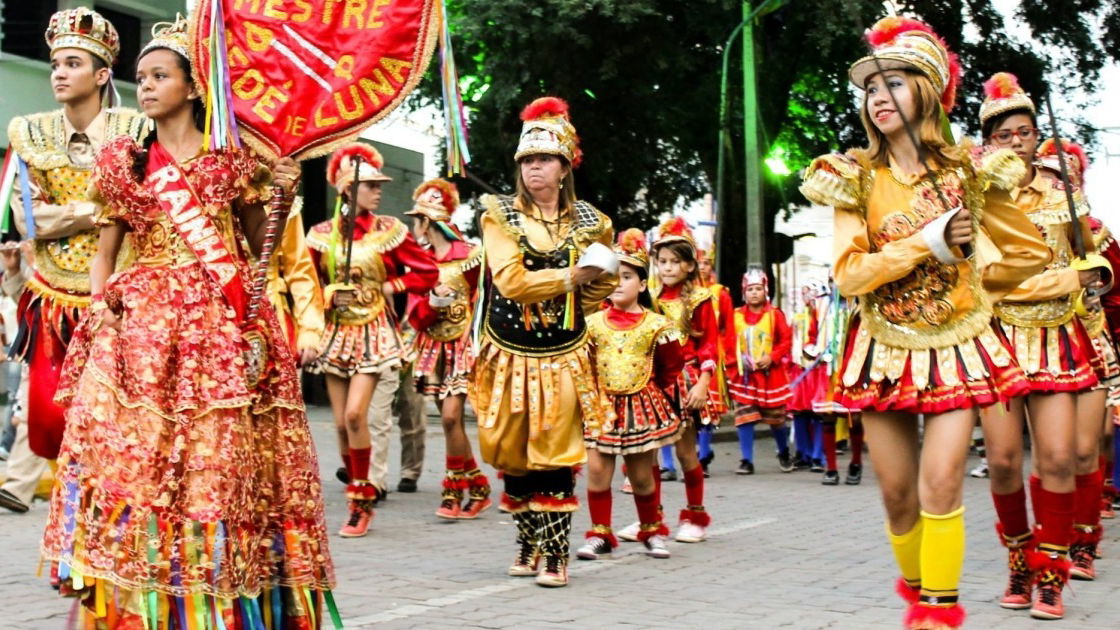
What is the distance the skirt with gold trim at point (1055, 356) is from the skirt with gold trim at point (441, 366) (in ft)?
15.3

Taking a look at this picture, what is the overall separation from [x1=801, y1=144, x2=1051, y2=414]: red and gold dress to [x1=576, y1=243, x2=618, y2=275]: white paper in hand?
164 cm

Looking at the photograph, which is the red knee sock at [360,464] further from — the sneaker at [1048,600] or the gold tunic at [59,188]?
the sneaker at [1048,600]

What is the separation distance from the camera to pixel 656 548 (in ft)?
28.4

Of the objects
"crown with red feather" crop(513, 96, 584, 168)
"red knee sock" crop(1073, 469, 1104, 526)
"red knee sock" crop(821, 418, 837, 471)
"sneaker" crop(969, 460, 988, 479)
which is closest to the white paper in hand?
"crown with red feather" crop(513, 96, 584, 168)

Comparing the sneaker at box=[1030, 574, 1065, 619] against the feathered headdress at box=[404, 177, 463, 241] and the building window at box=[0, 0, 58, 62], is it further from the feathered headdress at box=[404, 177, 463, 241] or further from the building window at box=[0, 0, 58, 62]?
the building window at box=[0, 0, 58, 62]

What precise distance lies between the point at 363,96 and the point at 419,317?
6.07 meters

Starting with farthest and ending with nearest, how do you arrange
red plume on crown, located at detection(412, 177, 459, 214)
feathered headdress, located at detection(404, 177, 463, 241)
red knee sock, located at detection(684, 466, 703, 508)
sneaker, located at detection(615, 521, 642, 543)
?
red plume on crown, located at detection(412, 177, 459, 214) → feathered headdress, located at detection(404, 177, 463, 241) → red knee sock, located at detection(684, 466, 703, 508) → sneaker, located at detection(615, 521, 642, 543)

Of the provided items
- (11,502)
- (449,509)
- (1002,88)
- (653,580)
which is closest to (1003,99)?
(1002,88)

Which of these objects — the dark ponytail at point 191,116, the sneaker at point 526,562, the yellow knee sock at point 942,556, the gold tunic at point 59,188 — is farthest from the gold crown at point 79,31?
the yellow knee sock at point 942,556

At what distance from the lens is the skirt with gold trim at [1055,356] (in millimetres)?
7254

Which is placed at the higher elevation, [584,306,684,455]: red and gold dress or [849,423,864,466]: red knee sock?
[584,306,684,455]: red and gold dress

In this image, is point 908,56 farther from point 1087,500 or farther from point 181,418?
point 1087,500

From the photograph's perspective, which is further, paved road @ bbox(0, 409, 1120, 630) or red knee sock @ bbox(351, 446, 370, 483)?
red knee sock @ bbox(351, 446, 370, 483)

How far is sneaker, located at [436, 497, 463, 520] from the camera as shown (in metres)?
10.4
